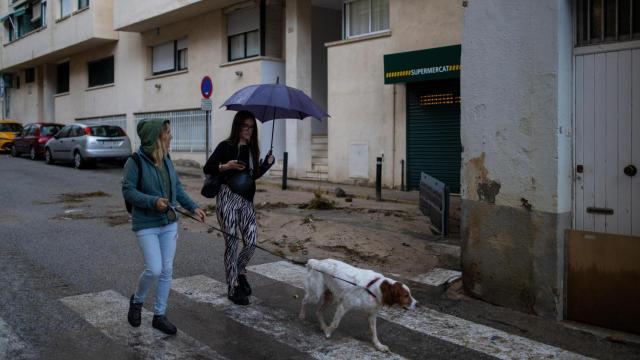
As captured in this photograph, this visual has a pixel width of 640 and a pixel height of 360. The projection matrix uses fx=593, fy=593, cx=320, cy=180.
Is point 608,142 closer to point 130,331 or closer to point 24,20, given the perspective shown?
Answer: point 130,331

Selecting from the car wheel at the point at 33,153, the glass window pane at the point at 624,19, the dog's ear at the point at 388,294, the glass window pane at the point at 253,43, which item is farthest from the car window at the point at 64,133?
the glass window pane at the point at 624,19

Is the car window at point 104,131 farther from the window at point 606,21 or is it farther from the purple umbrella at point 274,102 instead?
the window at point 606,21

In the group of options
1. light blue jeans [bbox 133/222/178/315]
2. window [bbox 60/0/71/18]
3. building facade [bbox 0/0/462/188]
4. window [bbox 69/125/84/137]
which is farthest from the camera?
window [bbox 60/0/71/18]

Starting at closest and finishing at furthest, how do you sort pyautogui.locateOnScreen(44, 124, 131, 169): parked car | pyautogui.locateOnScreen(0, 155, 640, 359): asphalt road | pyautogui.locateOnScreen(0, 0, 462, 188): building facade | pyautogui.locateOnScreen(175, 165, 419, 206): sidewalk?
pyautogui.locateOnScreen(0, 155, 640, 359): asphalt road, pyautogui.locateOnScreen(175, 165, 419, 206): sidewalk, pyautogui.locateOnScreen(0, 0, 462, 188): building facade, pyautogui.locateOnScreen(44, 124, 131, 169): parked car

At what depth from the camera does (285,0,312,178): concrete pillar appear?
17969 millimetres

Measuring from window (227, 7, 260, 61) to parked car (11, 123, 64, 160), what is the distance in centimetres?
923

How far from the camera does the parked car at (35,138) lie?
24344 mm

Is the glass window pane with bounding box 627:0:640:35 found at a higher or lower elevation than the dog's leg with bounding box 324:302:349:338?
higher

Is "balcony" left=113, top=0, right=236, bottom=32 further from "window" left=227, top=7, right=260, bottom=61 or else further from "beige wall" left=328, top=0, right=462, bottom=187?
"beige wall" left=328, top=0, right=462, bottom=187

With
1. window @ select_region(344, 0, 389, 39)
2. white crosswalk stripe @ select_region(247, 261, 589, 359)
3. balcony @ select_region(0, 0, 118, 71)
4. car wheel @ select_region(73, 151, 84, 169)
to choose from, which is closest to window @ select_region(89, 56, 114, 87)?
balcony @ select_region(0, 0, 118, 71)

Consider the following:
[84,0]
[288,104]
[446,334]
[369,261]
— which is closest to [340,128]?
[369,261]

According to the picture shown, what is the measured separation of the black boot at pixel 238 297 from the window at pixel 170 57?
18388 millimetres

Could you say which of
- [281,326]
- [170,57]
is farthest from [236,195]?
[170,57]

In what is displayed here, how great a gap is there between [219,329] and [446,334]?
196 centimetres
